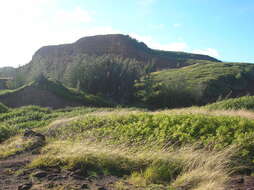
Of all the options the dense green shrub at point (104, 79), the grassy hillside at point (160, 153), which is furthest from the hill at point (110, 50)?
the grassy hillside at point (160, 153)

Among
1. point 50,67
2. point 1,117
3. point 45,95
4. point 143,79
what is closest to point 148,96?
point 143,79

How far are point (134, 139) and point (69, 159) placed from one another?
4.67 feet

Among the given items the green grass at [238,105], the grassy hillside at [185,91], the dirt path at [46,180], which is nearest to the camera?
the dirt path at [46,180]

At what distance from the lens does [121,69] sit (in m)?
20.8

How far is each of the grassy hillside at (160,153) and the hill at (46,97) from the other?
9.92m

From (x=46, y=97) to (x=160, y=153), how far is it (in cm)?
1310

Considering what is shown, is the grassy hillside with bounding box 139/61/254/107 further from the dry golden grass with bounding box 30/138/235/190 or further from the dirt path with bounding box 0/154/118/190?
the dirt path with bounding box 0/154/118/190

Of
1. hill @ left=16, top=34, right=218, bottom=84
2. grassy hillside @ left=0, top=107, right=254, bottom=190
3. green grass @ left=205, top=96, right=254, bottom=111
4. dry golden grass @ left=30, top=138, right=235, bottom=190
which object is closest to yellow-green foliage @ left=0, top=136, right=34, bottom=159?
grassy hillside @ left=0, top=107, right=254, bottom=190

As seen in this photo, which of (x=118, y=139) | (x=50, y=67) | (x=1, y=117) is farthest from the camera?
(x=50, y=67)

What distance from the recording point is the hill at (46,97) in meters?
15.6

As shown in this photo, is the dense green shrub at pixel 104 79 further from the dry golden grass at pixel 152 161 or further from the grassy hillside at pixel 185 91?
the dry golden grass at pixel 152 161

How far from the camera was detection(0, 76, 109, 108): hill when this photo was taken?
15570mm

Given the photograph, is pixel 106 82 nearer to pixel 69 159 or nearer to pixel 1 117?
pixel 1 117

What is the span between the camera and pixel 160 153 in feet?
14.4
